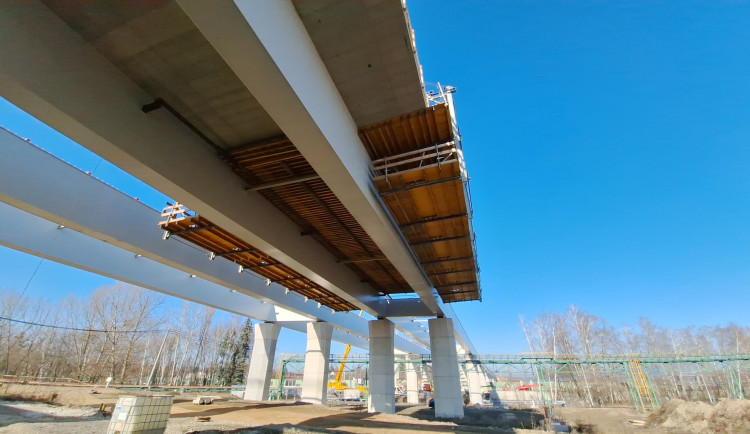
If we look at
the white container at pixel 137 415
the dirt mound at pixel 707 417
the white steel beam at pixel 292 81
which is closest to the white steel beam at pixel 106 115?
the white steel beam at pixel 292 81

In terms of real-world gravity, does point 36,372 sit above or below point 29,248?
below

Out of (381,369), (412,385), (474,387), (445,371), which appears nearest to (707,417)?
(445,371)

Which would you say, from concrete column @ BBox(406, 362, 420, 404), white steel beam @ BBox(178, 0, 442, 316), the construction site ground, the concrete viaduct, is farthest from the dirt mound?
concrete column @ BBox(406, 362, 420, 404)

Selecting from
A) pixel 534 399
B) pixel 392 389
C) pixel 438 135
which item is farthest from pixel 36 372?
pixel 534 399

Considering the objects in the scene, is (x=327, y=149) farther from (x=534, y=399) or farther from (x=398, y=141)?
(x=534, y=399)

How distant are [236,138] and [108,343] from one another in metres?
40.1

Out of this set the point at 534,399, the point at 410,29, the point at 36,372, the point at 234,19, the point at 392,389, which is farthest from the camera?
the point at 534,399

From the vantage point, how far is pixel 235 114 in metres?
6.07

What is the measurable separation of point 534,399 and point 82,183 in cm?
4967

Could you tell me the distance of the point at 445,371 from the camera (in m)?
18.3

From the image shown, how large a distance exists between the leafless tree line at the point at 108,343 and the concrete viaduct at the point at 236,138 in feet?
80.5

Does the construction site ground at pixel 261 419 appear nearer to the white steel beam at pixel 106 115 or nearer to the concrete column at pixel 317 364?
the concrete column at pixel 317 364

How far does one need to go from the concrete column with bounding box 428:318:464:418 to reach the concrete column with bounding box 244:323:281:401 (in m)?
11.1

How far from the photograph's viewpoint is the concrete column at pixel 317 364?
21312 mm
